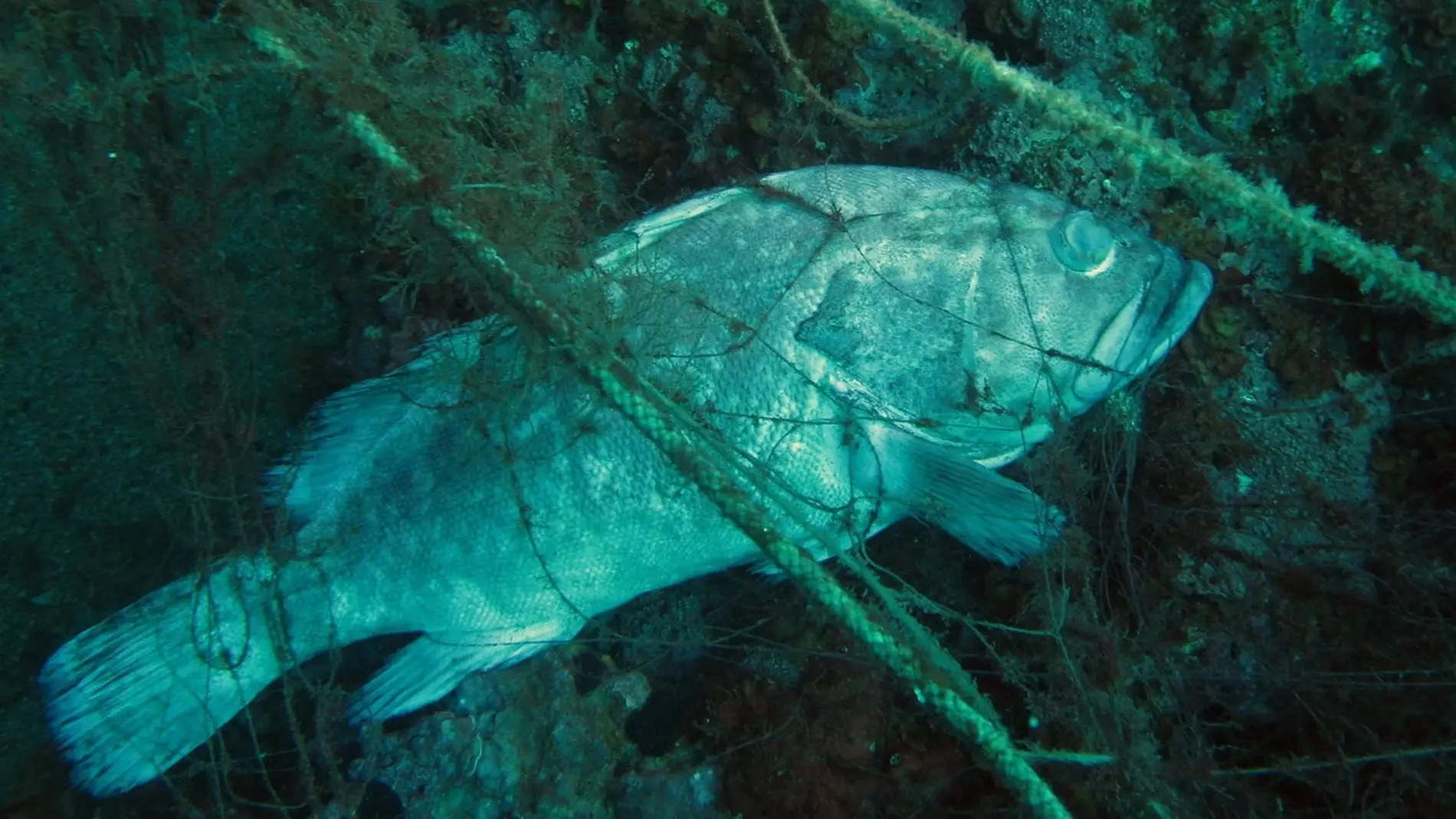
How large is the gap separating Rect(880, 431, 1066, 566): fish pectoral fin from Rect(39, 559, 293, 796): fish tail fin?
2.52 meters

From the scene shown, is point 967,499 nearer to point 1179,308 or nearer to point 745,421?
point 745,421

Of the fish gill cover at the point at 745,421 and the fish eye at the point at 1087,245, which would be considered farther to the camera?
the fish gill cover at the point at 745,421

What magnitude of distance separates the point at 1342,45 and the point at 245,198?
17.3ft

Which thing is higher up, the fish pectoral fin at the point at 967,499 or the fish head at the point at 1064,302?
the fish head at the point at 1064,302

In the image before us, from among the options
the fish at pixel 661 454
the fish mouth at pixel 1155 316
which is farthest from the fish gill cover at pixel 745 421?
the fish mouth at pixel 1155 316

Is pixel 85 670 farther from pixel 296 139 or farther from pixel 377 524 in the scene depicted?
pixel 296 139

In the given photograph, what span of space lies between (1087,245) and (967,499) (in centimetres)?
103

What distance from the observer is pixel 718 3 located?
10.8 feet

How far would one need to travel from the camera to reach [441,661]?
289 cm

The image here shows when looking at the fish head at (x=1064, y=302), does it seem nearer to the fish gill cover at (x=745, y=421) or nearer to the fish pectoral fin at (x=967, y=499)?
the fish gill cover at (x=745, y=421)

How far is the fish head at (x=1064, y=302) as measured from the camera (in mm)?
2627

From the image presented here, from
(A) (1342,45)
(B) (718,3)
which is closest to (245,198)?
(B) (718,3)

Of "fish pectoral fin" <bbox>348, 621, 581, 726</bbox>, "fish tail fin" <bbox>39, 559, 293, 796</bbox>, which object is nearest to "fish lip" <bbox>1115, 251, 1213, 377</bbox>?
"fish pectoral fin" <bbox>348, 621, 581, 726</bbox>

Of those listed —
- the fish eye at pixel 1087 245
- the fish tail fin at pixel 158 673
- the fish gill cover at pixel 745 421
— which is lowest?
the fish tail fin at pixel 158 673
